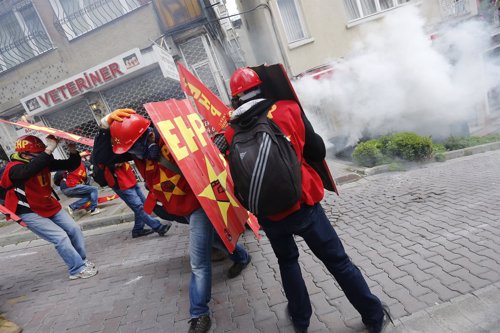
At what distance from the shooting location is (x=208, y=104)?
150 inches

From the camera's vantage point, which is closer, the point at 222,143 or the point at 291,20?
the point at 222,143

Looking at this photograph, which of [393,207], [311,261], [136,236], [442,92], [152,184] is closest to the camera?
[152,184]

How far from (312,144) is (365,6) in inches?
439

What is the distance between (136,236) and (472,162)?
275 inches

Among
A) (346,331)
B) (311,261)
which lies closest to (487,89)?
(311,261)

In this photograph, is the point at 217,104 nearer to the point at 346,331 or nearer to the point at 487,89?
the point at 346,331

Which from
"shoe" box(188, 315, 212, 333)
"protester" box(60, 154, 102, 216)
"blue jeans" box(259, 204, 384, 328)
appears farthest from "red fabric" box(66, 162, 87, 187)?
"blue jeans" box(259, 204, 384, 328)

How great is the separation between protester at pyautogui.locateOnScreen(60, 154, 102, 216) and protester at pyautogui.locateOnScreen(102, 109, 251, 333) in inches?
202

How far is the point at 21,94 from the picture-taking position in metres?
9.54

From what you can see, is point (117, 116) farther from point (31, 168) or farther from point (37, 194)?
point (37, 194)

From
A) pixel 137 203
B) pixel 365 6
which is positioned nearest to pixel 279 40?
pixel 365 6

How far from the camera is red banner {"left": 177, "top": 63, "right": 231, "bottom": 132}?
379cm

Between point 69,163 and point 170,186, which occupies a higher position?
point 69,163

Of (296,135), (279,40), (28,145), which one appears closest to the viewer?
(296,135)
